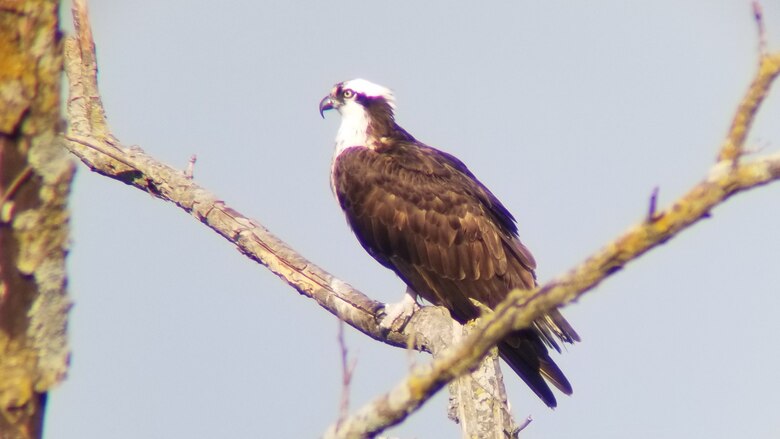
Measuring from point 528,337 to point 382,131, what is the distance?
2.68 metres

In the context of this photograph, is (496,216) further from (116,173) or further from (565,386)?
(116,173)

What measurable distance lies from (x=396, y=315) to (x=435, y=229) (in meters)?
1.21

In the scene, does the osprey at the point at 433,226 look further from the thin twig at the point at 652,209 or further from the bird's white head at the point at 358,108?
the thin twig at the point at 652,209

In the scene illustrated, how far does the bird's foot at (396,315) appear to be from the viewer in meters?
6.61

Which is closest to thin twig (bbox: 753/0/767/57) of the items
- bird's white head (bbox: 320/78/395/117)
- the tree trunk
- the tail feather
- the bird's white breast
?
the tree trunk

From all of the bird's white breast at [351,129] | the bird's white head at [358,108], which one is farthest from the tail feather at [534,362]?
the bird's white head at [358,108]

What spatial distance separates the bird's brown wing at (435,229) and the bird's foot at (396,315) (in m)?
0.58

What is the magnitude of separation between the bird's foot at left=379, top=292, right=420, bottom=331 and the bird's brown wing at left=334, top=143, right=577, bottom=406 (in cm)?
58

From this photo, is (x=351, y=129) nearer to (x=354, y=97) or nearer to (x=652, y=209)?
(x=354, y=97)

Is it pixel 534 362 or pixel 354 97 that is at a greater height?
pixel 354 97

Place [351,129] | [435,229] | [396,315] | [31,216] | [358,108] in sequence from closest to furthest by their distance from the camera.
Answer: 1. [31,216]
2. [396,315]
3. [435,229]
4. [351,129]
5. [358,108]

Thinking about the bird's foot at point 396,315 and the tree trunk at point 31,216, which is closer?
the tree trunk at point 31,216

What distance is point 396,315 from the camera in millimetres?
6645

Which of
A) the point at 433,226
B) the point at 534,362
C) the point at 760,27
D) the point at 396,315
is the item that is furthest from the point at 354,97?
the point at 760,27
